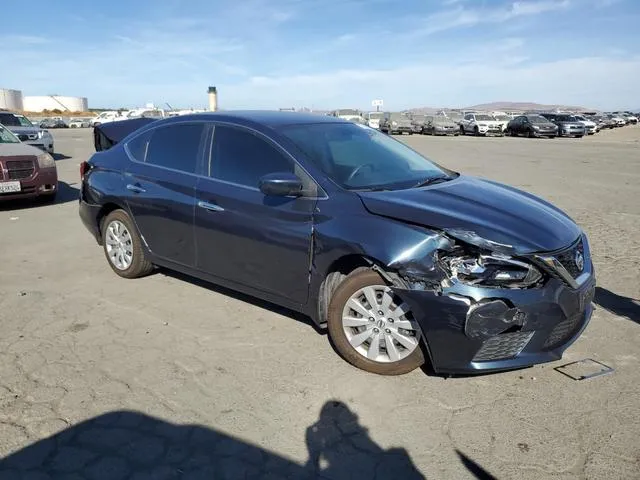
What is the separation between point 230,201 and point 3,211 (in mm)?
6913

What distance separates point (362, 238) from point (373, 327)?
1.96ft

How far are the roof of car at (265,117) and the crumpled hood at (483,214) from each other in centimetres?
119

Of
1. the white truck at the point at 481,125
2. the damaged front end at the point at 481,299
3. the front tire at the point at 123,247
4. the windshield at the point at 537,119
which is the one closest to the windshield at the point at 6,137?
the front tire at the point at 123,247

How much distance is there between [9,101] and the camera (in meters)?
99.4

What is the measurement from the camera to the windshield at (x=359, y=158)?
3.94 m

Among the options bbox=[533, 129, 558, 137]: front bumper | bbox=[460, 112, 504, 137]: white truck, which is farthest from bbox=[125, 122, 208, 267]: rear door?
bbox=[460, 112, 504, 137]: white truck

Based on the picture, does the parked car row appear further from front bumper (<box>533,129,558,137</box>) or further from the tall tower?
the tall tower

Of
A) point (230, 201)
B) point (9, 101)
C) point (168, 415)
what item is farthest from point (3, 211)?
point (9, 101)

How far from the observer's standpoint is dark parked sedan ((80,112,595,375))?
3143 millimetres

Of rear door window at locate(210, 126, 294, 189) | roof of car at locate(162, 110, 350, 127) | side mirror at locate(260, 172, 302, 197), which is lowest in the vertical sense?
side mirror at locate(260, 172, 302, 197)

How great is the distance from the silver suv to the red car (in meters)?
8.63

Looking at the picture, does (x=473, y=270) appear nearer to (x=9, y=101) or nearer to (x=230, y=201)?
(x=230, y=201)

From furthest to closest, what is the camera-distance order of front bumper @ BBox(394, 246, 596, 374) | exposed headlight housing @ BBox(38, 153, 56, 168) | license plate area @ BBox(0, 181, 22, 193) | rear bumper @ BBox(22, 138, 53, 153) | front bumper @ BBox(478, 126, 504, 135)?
front bumper @ BBox(478, 126, 504, 135), rear bumper @ BBox(22, 138, 53, 153), exposed headlight housing @ BBox(38, 153, 56, 168), license plate area @ BBox(0, 181, 22, 193), front bumper @ BBox(394, 246, 596, 374)

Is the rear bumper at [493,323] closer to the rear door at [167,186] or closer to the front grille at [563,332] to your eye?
the front grille at [563,332]
